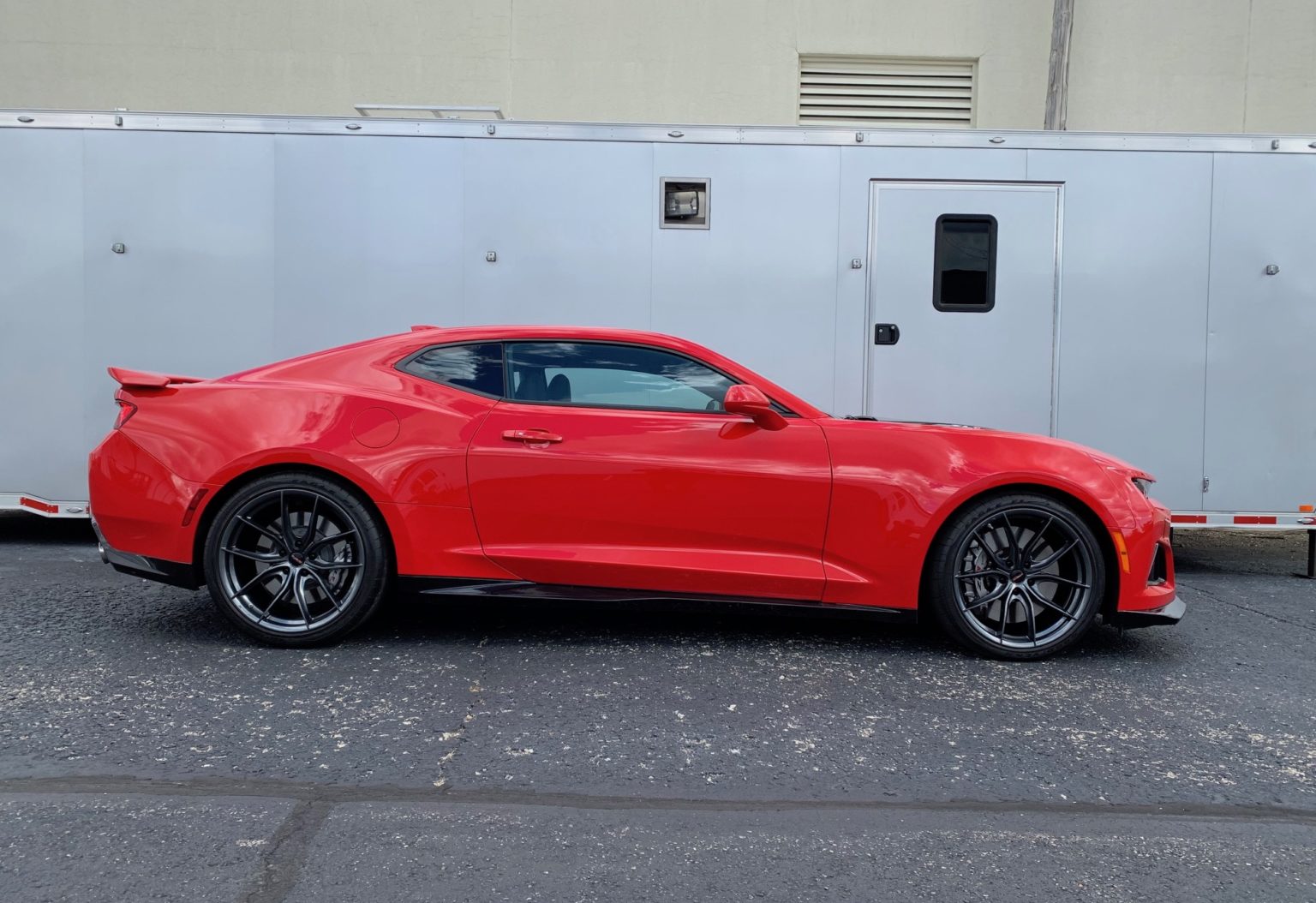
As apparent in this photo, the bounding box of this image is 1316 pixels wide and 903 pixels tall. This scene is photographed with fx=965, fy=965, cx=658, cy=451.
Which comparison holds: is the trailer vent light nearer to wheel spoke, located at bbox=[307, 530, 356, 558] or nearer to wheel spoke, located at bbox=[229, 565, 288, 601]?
wheel spoke, located at bbox=[307, 530, 356, 558]

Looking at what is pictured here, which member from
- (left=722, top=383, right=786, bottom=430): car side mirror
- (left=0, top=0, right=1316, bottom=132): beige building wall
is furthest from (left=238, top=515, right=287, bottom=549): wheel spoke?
(left=0, top=0, right=1316, bottom=132): beige building wall

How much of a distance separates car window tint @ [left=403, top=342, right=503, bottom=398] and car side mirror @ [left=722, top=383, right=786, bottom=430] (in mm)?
1042

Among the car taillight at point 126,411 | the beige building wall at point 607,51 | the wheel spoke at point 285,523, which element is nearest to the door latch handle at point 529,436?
the wheel spoke at point 285,523

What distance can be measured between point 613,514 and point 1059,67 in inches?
365

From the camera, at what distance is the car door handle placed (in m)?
4.15

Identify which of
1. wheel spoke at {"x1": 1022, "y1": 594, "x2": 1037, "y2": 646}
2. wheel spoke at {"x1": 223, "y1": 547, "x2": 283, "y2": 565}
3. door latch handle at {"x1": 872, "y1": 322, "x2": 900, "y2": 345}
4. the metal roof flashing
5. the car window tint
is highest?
the metal roof flashing

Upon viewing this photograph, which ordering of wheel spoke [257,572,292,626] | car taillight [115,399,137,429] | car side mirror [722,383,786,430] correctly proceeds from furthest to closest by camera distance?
car taillight [115,399,137,429]
wheel spoke [257,572,292,626]
car side mirror [722,383,786,430]

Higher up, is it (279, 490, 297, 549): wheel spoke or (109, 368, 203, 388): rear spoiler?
(109, 368, 203, 388): rear spoiler

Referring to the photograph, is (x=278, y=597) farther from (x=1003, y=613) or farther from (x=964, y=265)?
(x=964, y=265)

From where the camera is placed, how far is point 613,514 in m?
4.12

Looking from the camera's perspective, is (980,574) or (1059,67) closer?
(980,574)

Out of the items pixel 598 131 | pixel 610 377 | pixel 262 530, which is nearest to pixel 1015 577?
pixel 610 377

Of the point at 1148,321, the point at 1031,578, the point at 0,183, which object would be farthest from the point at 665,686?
the point at 0,183

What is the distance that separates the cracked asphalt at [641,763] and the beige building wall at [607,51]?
772 cm
